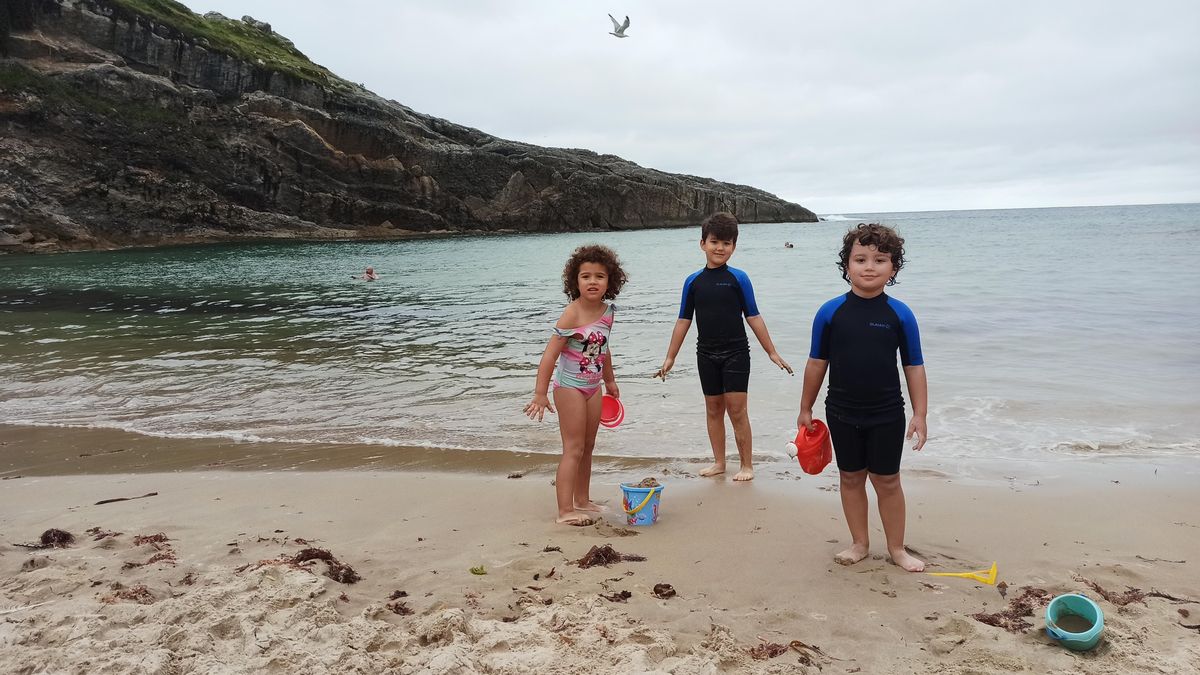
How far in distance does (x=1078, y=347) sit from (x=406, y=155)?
57936mm

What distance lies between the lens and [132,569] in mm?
3584

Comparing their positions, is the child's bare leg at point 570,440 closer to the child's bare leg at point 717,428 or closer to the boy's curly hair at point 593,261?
the boy's curly hair at point 593,261

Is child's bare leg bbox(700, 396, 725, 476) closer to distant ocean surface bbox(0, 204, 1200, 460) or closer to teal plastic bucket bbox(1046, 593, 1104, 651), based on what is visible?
distant ocean surface bbox(0, 204, 1200, 460)

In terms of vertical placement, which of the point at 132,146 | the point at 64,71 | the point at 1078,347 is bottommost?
the point at 1078,347

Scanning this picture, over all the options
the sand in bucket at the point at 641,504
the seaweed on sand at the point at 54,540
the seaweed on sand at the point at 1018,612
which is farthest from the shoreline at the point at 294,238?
the seaweed on sand at the point at 1018,612

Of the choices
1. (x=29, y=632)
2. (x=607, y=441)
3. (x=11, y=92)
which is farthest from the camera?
(x=11, y=92)

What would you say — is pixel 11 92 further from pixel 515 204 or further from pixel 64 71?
pixel 515 204

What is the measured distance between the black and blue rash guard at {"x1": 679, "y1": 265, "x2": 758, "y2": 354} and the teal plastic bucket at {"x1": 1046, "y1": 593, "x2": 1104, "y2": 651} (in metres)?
2.85

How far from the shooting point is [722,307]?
543cm

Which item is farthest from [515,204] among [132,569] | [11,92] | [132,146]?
[132,569]

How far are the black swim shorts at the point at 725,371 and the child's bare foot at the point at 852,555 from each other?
1.81m

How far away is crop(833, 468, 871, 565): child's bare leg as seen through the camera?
3766 millimetres

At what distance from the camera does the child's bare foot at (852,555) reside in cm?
373

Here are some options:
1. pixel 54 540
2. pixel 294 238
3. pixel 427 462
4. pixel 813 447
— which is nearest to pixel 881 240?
pixel 813 447
